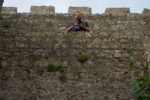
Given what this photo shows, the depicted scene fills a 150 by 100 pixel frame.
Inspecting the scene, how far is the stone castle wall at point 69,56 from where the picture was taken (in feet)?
72.0

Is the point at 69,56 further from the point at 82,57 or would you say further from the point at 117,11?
the point at 117,11

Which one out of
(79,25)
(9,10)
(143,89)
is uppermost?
(9,10)

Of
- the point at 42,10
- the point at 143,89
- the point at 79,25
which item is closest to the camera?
the point at 143,89

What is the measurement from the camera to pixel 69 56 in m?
23.0

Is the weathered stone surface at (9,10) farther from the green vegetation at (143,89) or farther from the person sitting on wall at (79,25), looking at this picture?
the green vegetation at (143,89)

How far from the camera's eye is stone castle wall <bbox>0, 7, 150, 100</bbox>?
22.0 metres

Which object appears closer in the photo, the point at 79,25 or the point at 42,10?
the point at 79,25

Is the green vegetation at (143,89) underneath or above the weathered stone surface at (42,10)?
underneath

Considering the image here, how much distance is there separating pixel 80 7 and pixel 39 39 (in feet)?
14.8

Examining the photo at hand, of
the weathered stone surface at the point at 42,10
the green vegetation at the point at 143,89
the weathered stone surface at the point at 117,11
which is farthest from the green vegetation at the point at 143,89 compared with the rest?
the weathered stone surface at the point at 42,10

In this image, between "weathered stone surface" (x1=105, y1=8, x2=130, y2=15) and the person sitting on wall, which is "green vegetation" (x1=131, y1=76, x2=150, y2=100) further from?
"weathered stone surface" (x1=105, y1=8, x2=130, y2=15)

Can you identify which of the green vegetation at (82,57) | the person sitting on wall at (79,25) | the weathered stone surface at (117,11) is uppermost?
the weathered stone surface at (117,11)

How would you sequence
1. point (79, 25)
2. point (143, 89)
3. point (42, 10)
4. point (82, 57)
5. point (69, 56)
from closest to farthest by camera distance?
1. point (143, 89)
2. point (82, 57)
3. point (69, 56)
4. point (79, 25)
5. point (42, 10)

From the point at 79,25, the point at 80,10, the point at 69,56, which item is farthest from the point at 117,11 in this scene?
the point at 69,56
